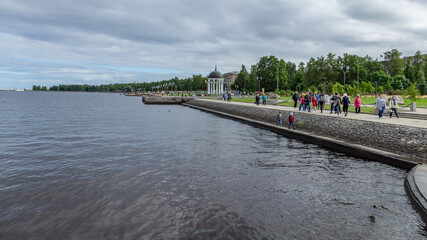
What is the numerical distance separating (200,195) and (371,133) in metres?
11.7

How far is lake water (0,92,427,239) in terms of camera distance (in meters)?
7.13

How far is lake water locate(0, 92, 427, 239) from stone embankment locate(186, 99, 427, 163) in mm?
1651

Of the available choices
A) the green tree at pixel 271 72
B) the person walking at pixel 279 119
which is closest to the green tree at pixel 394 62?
the green tree at pixel 271 72

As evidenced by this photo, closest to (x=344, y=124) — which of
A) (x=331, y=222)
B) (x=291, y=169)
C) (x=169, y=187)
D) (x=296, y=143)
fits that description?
(x=296, y=143)

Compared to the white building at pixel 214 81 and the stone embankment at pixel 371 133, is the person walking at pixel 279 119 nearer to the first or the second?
the stone embankment at pixel 371 133

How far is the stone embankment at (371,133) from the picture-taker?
42.6ft

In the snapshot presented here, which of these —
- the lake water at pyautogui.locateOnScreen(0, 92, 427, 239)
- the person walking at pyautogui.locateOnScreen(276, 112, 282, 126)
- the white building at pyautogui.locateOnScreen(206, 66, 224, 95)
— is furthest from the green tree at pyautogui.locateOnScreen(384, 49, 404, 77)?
the lake water at pyautogui.locateOnScreen(0, 92, 427, 239)

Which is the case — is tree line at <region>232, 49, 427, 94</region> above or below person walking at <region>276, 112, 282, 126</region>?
above

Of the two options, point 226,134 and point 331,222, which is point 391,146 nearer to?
point 331,222

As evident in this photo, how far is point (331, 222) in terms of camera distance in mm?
7551

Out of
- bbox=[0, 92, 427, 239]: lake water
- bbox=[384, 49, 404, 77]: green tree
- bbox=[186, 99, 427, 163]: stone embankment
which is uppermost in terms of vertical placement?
bbox=[384, 49, 404, 77]: green tree

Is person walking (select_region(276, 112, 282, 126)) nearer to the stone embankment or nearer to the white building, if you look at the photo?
the stone embankment

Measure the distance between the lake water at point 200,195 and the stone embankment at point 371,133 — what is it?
165 centimetres

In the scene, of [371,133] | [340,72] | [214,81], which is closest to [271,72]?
[340,72]
